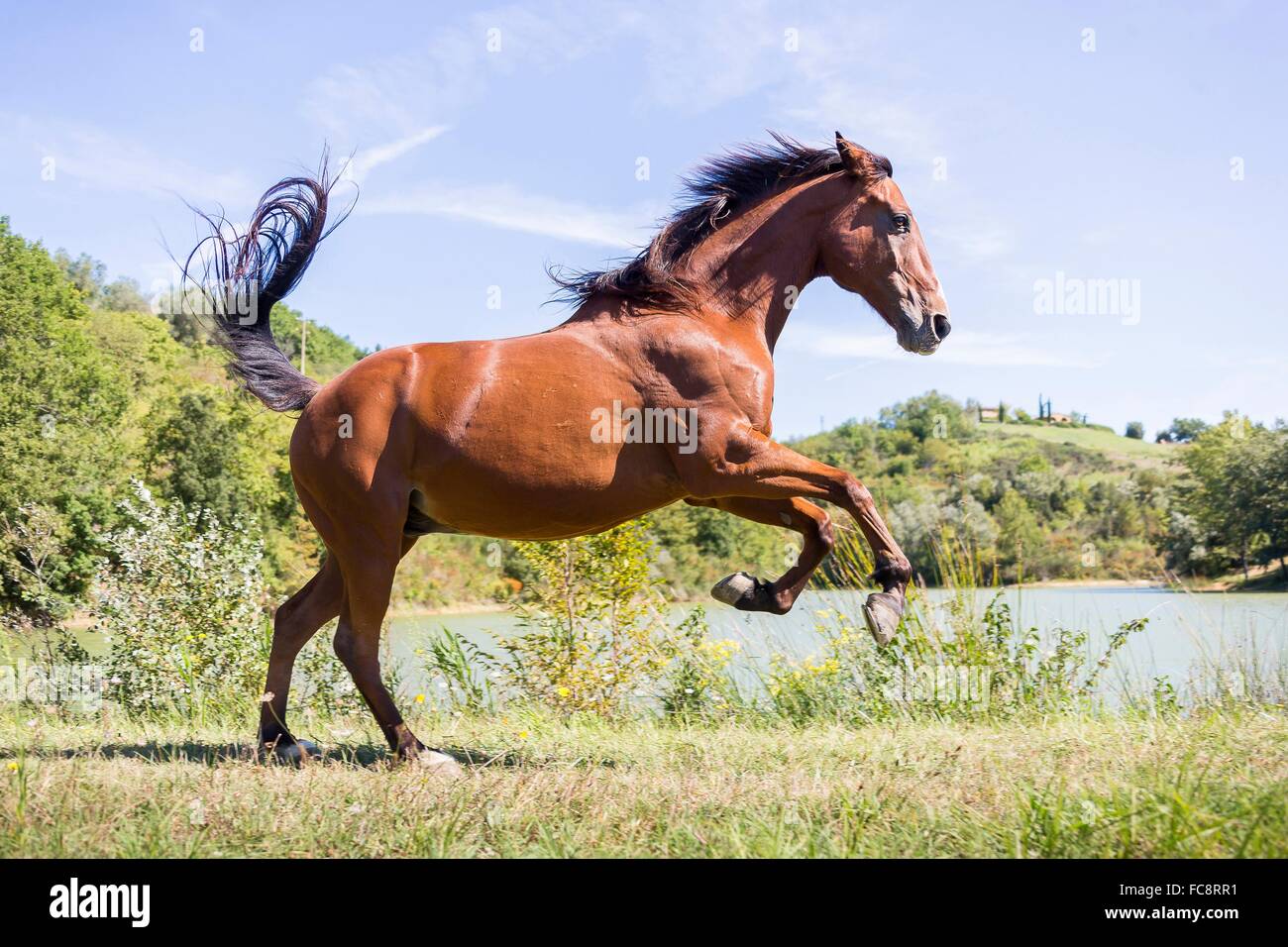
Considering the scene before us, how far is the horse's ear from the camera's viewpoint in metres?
5.07

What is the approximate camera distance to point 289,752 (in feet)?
16.7

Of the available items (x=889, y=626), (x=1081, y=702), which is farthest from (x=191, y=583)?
(x=1081, y=702)

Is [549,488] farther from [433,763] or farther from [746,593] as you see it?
[433,763]

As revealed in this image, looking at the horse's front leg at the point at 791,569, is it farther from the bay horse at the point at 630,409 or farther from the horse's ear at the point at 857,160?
the horse's ear at the point at 857,160

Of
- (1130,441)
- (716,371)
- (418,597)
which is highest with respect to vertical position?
(1130,441)

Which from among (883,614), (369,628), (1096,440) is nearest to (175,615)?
(369,628)

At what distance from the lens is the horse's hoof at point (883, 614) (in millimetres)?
4457

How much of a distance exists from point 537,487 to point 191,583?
577cm

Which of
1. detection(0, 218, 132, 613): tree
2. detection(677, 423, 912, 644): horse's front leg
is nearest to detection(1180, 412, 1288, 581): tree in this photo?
detection(677, 423, 912, 644): horse's front leg

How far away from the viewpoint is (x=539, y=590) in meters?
8.65

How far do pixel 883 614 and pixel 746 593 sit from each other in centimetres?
74

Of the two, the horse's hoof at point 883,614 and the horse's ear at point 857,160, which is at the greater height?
the horse's ear at point 857,160

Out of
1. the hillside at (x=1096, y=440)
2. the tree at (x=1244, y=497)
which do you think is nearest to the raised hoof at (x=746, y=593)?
the tree at (x=1244, y=497)
